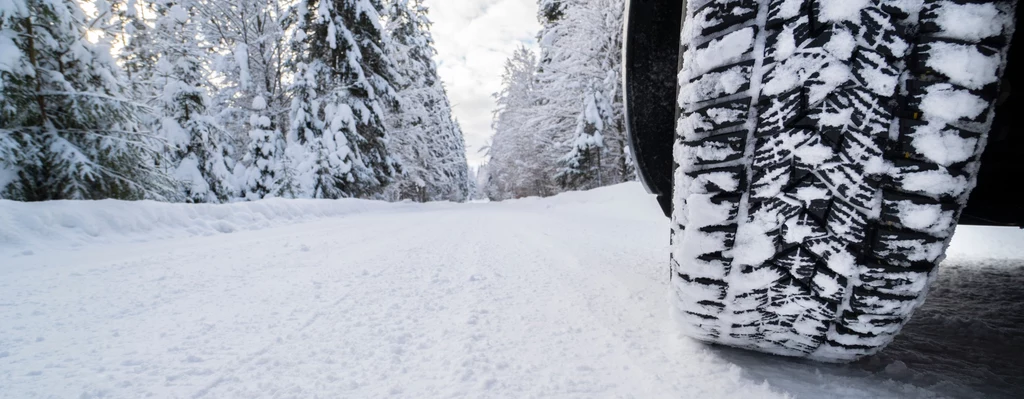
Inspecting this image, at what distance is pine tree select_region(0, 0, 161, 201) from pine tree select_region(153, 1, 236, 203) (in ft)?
15.2

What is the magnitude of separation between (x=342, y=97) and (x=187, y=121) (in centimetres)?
338

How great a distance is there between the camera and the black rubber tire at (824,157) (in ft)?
1.87

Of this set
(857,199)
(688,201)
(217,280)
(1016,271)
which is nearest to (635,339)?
(688,201)

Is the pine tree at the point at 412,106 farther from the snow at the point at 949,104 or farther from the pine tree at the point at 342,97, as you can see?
the snow at the point at 949,104

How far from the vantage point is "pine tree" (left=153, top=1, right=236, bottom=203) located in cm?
846

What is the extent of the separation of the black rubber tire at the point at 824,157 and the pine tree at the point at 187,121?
10.2m

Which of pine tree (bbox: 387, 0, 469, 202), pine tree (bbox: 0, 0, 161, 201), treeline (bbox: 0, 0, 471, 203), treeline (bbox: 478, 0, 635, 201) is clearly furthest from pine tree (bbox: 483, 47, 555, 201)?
pine tree (bbox: 0, 0, 161, 201)

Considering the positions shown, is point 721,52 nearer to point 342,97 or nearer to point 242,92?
point 342,97

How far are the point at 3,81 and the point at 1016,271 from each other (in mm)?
7214

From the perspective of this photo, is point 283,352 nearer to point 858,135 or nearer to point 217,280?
point 217,280

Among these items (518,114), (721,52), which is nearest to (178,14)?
(721,52)

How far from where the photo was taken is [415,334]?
1015 millimetres

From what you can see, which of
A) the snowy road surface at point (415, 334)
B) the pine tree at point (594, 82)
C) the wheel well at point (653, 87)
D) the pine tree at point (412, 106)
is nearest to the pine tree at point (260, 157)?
the pine tree at point (412, 106)

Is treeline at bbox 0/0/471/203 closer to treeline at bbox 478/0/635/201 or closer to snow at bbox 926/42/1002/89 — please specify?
treeline at bbox 478/0/635/201
